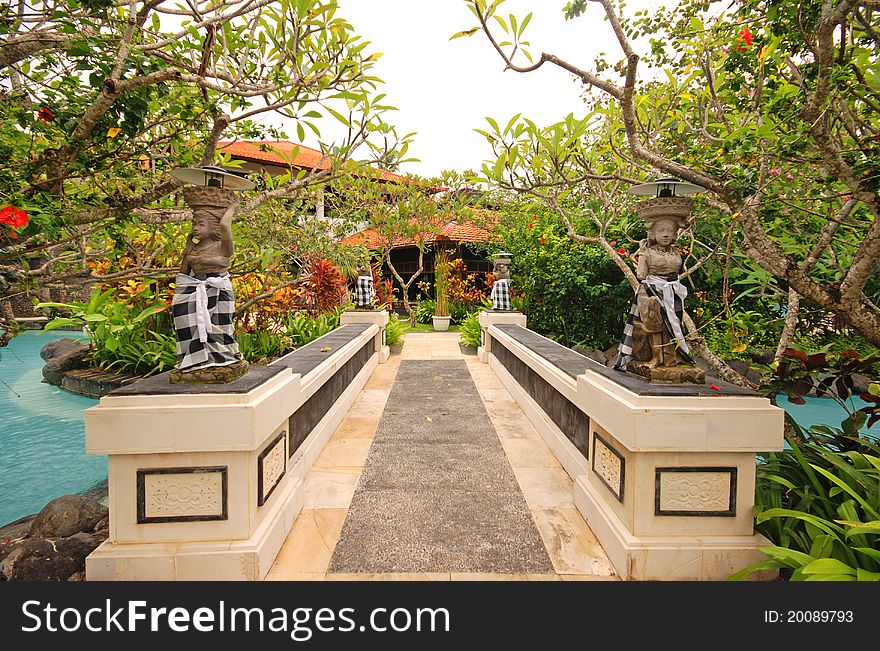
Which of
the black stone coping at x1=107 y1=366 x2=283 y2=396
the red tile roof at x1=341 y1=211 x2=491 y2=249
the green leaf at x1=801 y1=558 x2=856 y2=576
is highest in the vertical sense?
the red tile roof at x1=341 y1=211 x2=491 y2=249

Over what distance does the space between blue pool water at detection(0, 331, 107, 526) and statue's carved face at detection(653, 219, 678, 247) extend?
4487 millimetres

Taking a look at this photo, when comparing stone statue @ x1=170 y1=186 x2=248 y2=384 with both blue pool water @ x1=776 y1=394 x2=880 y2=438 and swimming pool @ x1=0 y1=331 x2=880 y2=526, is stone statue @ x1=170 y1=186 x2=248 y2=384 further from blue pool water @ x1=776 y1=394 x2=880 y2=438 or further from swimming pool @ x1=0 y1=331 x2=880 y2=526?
blue pool water @ x1=776 y1=394 x2=880 y2=438

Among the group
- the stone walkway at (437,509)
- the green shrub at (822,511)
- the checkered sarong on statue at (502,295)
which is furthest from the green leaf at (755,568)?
the checkered sarong on statue at (502,295)

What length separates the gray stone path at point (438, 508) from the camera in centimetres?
260

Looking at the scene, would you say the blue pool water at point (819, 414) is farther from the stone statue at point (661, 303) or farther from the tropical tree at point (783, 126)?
the stone statue at point (661, 303)

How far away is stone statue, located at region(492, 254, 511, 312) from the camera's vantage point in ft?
30.4

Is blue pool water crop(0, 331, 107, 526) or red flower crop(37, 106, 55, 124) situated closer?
red flower crop(37, 106, 55, 124)

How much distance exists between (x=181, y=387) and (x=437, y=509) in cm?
192

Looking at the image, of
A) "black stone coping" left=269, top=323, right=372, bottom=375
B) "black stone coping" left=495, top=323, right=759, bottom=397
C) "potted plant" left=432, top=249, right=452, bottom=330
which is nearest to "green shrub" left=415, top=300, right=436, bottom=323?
"potted plant" left=432, top=249, right=452, bottom=330

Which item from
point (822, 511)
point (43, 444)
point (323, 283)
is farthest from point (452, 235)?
point (822, 511)

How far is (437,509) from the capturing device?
318cm

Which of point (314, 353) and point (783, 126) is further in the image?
point (314, 353)

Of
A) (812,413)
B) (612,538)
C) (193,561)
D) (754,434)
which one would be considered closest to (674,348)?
Answer: (754,434)

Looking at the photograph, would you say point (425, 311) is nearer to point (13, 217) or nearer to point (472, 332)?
point (472, 332)
